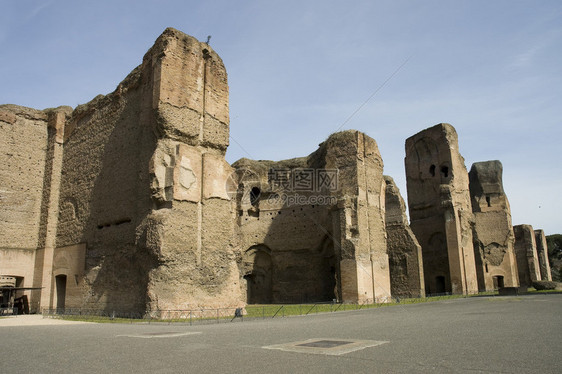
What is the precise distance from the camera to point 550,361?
432cm

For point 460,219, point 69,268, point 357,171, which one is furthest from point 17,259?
point 460,219

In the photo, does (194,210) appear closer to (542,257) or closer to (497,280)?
(497,280)

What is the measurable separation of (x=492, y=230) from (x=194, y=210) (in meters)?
26.9

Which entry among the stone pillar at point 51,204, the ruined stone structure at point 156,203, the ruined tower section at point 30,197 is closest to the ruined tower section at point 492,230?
the ruined stone structure at point 156,203

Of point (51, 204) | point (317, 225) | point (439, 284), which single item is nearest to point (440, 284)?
point (439, 284)

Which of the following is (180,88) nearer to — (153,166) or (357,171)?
(153,166)

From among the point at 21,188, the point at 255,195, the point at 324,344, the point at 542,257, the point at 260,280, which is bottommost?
the point at 324,344

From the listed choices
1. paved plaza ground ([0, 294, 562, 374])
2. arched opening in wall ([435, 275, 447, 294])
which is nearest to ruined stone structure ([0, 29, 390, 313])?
paved plaza ground ([0, 294, 562, 374])

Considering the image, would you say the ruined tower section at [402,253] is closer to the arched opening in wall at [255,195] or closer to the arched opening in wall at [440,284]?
the arched opening in wall at [440,284]

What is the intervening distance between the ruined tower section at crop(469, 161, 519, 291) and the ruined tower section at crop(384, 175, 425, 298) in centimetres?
807

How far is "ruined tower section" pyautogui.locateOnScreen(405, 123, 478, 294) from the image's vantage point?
2616 cm

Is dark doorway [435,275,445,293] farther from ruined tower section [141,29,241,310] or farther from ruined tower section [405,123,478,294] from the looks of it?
ruined tower section [141,29,241,310]

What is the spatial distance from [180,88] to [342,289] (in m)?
11.0

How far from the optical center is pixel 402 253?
24.1m
